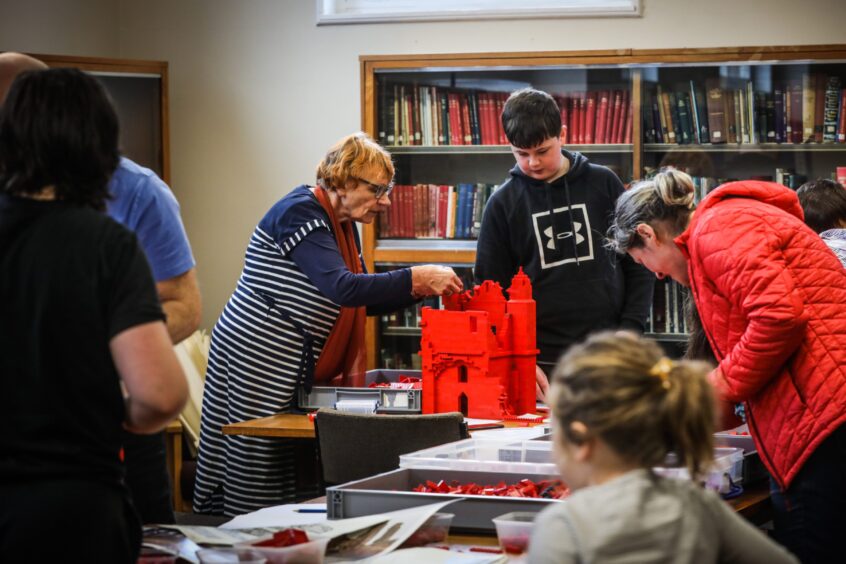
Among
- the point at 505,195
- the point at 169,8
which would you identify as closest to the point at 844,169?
the point at 505,195

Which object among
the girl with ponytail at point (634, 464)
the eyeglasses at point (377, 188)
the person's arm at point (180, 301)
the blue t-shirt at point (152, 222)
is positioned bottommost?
the girl with ponytail at point (634, 464)

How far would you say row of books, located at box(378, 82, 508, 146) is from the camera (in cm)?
525

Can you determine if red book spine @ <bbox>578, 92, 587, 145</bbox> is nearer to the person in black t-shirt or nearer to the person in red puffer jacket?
the person in red puffer jacket

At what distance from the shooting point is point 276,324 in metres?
3.12

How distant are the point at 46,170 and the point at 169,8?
175 inches

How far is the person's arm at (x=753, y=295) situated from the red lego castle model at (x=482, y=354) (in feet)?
2.65

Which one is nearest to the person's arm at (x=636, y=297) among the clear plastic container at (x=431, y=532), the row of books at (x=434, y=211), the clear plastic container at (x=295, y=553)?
the row of books at (x=434, y=211)

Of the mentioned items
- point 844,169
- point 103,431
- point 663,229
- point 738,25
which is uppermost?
point 738,25

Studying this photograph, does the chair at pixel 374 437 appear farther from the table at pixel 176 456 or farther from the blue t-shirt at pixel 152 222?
the table at pixel 176 456

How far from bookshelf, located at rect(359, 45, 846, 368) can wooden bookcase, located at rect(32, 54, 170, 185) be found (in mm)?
1026

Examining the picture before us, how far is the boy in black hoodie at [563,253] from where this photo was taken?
3.74m

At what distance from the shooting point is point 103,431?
149 cm

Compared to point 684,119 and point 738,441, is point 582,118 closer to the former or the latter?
point 684,119

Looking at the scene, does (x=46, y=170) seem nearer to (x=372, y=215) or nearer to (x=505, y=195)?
(x=372, y=215)
